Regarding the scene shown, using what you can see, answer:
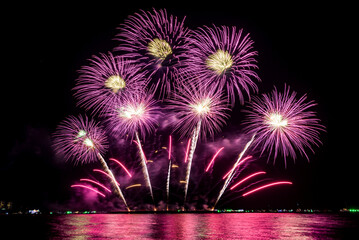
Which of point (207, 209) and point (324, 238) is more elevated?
point (207, 209)

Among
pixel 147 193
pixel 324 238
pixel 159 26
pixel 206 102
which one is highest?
pixel 159 26

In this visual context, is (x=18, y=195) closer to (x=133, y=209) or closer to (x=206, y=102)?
(x=133, y=209)

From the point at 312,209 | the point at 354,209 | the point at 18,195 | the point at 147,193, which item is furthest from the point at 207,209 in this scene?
the point at 18,195

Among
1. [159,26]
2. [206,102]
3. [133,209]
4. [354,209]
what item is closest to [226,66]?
[206,102]

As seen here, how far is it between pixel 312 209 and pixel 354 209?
297 inches

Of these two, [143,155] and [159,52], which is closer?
[159,52]

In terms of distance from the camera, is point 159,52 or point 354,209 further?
point 354,209

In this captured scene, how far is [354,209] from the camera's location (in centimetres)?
4625

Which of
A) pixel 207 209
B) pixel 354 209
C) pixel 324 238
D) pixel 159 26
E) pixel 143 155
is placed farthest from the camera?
pixel 354 209

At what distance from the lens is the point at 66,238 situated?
9.49m

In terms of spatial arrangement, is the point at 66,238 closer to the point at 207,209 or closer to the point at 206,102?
the point at 206,102

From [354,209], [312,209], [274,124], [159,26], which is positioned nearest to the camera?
[159,26]

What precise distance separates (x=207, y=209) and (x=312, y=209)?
25.5 meters

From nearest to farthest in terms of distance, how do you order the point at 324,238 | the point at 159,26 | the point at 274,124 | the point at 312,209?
the point at 324,238, the point at 159,26, the point at 274,124, the point at 312,209
